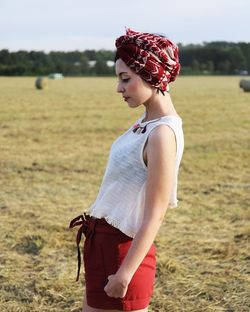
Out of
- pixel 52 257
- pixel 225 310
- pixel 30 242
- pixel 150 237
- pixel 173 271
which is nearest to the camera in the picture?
pixel 150 237

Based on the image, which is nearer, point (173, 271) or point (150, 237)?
point (150, 237)

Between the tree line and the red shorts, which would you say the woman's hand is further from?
the tree line

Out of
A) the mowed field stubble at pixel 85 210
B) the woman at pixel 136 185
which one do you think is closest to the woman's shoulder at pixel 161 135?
the woman at pixel 136 185

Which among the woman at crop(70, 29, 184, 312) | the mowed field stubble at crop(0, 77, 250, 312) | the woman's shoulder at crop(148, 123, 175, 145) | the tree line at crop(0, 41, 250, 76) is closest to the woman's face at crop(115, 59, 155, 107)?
the woman at crop(70, 29, 184, 312)

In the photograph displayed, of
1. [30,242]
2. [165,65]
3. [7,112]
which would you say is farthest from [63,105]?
[165,65]

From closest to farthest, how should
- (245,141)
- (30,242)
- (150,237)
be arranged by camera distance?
(150,237) < (30,242) < (245,141)

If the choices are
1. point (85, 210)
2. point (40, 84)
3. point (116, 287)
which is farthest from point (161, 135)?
point (40, 84)

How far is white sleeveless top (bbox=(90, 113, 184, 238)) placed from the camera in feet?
5.68

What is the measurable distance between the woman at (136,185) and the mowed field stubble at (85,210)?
1.50 m

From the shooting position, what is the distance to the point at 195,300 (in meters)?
3.41

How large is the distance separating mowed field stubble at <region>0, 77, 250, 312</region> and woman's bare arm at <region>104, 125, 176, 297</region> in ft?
5.62

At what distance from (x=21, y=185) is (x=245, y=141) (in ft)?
16.3

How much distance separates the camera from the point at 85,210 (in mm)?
5398

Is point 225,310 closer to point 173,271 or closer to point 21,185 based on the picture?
point 173,271
